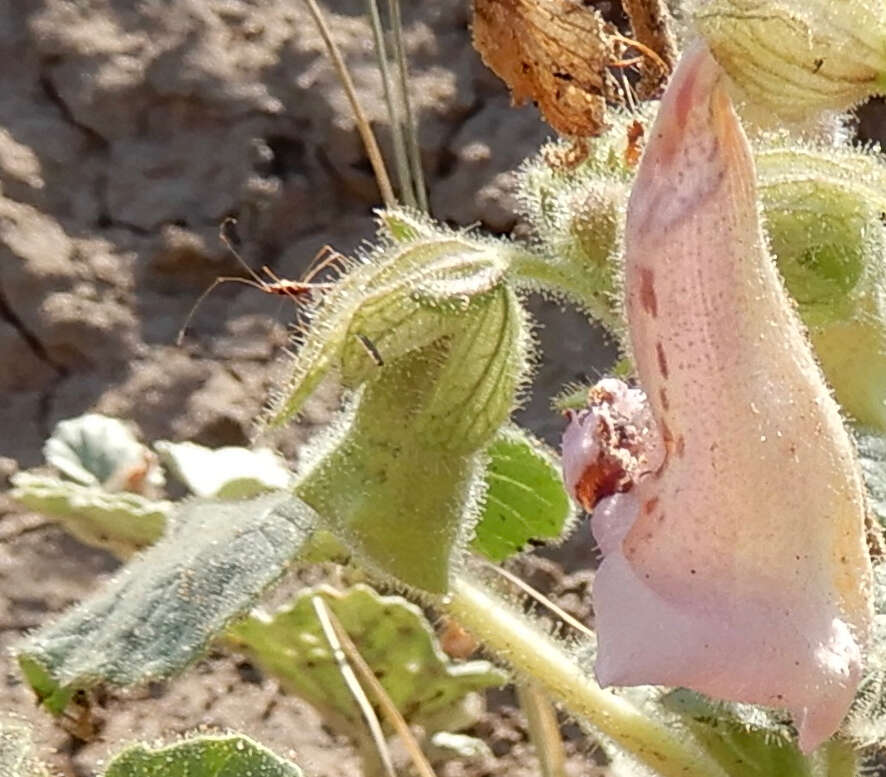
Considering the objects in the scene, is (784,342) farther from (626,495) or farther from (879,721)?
(879,721)

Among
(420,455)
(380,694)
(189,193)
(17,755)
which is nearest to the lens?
(420,455)

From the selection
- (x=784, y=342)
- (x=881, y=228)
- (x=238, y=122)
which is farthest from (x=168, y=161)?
(x=784, y=342)

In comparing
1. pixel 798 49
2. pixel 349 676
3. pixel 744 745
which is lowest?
pixel 349 676

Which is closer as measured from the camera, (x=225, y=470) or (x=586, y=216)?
(x=586, y=216)

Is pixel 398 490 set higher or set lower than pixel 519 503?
higher

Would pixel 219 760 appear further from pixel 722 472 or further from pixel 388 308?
pixel 722 472

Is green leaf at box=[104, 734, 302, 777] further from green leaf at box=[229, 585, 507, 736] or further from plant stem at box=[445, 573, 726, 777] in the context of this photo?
green leaf at box=[229, 585, 507, 736]

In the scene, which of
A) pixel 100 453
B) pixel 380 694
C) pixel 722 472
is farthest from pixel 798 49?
pixel 100 453
